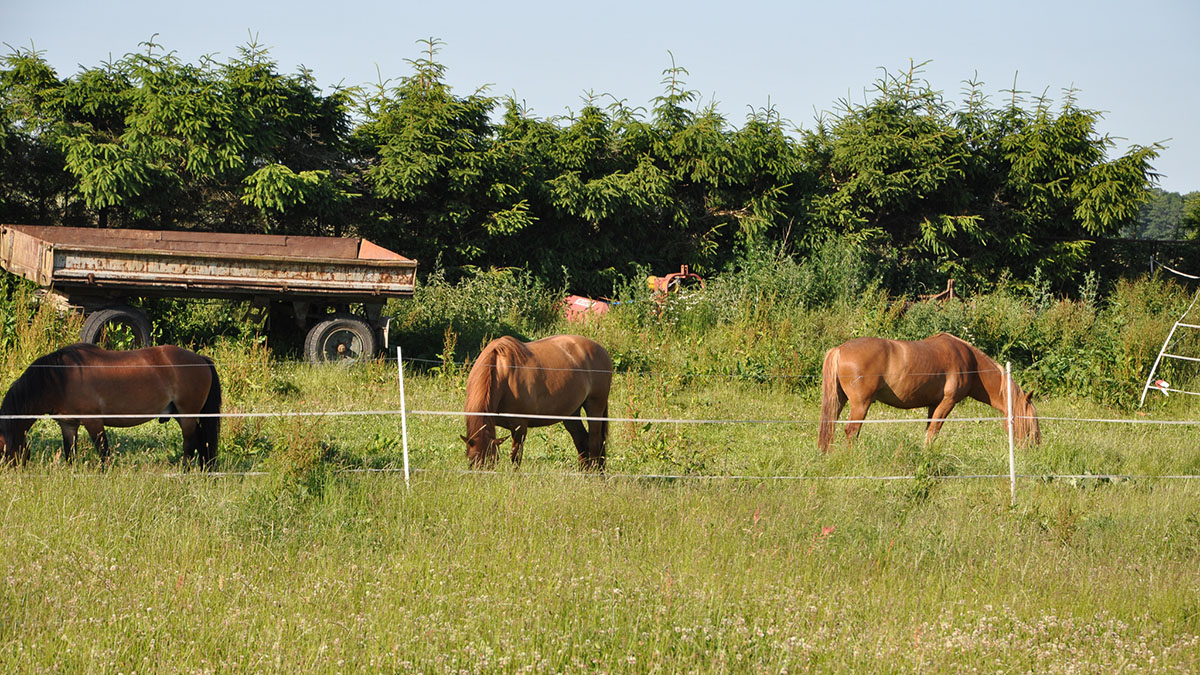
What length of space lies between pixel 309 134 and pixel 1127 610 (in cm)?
1410

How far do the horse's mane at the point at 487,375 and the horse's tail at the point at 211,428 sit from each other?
1919mm

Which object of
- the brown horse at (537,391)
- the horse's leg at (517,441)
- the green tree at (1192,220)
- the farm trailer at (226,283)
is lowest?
the horse's leg at (517,441)

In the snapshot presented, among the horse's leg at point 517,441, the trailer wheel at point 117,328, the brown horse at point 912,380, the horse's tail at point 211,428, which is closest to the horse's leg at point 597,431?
the horse's leg at point 517,441

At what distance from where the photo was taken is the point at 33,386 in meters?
6.78

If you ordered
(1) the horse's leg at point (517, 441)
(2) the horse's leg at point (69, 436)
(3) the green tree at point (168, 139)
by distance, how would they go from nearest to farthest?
(2) the horse's leg at point (69, 436), (1) the horse's leg at point (517, 441), (3) the green tree at point (168, 139)

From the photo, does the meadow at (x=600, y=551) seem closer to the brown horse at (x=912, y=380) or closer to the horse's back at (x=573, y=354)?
the brown horse at (x=912, y=380)

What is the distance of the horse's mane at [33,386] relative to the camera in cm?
676

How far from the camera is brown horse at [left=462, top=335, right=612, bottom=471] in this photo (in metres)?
7.11

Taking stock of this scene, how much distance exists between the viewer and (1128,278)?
1914cm

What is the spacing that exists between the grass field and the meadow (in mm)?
20

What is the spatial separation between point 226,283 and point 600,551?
7.31m

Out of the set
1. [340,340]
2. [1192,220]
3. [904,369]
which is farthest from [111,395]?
[1192,220]

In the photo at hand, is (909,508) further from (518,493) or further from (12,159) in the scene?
(12,159)

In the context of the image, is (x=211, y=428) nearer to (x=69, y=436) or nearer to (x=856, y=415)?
(x=69, y=436)
